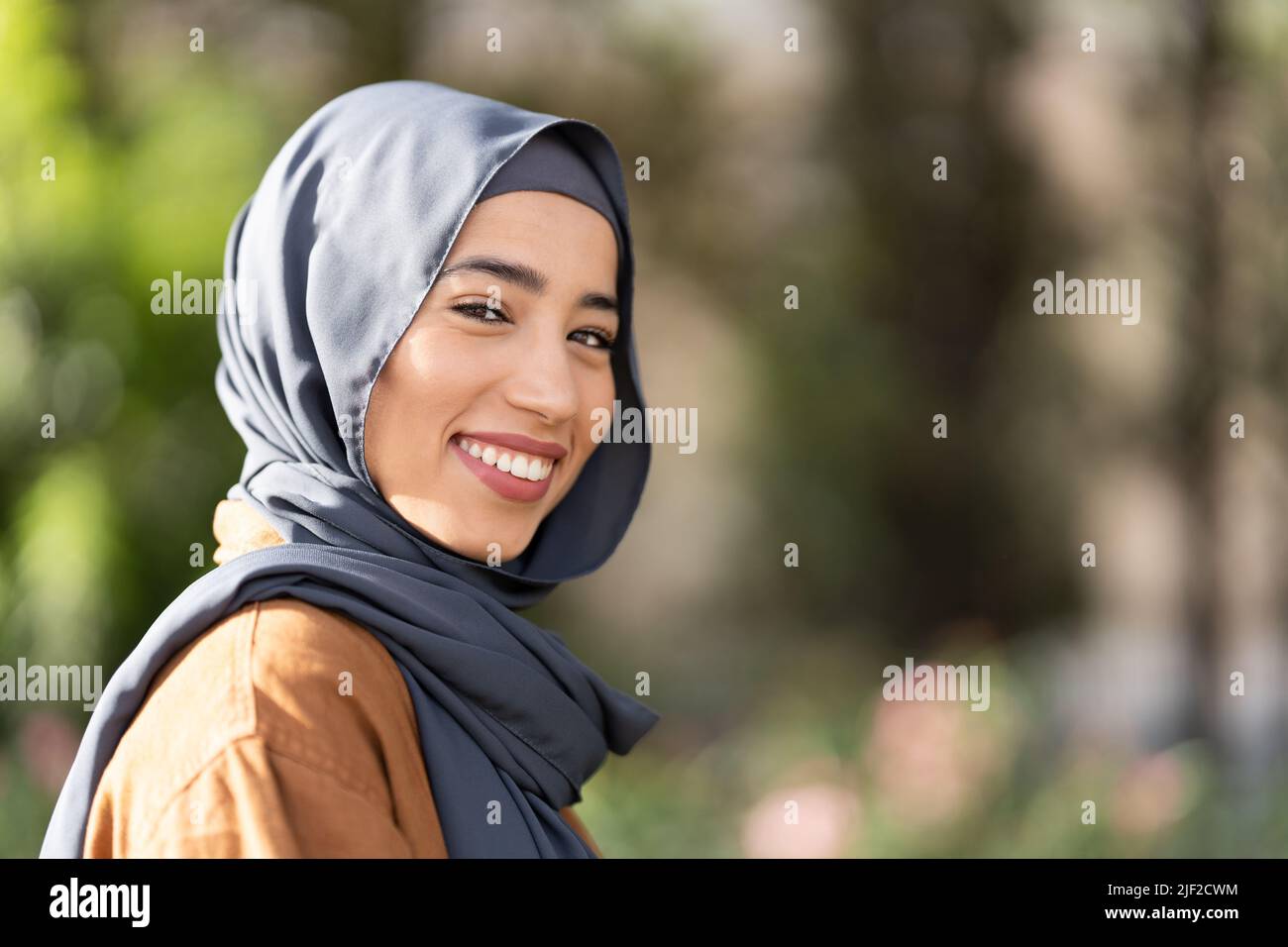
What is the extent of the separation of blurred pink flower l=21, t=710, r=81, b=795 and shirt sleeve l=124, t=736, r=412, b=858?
2766 millimetres

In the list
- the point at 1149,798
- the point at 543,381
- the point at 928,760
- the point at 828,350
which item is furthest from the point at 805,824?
the point at 543,381

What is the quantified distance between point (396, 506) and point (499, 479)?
114mm

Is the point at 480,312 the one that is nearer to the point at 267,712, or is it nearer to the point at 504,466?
the point at 504,466

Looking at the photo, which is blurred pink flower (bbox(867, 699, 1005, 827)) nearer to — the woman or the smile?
the woman

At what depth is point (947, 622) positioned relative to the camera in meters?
4.50

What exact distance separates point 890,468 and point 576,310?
3606 millimetres

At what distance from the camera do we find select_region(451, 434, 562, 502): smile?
1.21 metres

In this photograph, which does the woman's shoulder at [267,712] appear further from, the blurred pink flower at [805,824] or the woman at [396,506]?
the blurred pink flower at [805,824]

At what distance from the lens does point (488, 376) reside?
1.19 meters

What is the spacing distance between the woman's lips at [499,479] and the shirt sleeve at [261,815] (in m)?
0.38

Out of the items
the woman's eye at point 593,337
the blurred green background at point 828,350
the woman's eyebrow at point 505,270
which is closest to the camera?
the woman's eyebrow at point 505,270

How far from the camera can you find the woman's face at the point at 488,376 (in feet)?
3.86

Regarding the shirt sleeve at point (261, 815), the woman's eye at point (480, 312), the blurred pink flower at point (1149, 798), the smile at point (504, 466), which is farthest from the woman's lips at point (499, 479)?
the blurred pink flower at point (1149, 798)
